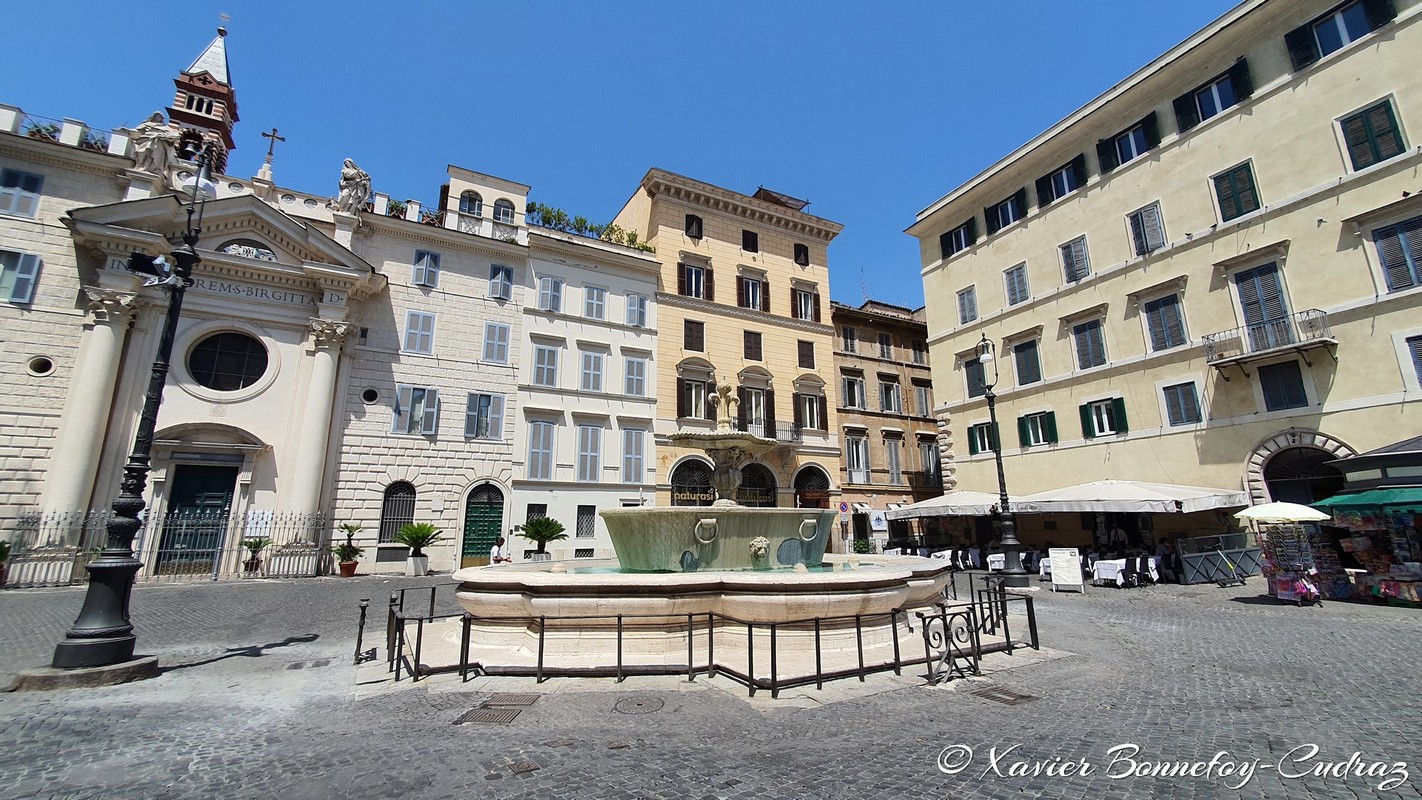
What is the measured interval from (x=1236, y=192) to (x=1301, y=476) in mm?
8719

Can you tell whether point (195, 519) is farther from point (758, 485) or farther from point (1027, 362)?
point (1027, 362)

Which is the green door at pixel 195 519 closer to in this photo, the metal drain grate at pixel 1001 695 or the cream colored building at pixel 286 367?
the cream colored building at pixel 286 367

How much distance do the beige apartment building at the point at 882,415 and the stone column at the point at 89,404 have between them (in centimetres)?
2715

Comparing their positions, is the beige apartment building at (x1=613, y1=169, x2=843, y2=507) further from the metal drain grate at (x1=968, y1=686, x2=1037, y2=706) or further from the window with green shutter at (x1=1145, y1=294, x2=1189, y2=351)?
the metal drain grate at (x1=968, y1=686, x2=1037, y2=706)

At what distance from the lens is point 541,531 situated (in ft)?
66.7

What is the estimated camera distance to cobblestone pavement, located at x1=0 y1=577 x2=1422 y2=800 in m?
3.76

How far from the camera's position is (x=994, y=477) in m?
23.6

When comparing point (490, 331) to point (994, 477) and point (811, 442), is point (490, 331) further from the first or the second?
point (994, 477)

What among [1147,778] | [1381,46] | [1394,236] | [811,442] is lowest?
[1147,778]

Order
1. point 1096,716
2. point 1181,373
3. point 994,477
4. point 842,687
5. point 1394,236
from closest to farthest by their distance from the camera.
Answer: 1. point 1096,716
2. point 842,687
3. point 1394,236
4. point 1181,373
5. point 994,477

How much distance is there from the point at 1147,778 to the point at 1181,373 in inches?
759

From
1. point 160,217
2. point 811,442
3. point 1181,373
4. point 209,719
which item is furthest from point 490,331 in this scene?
point 1181,373

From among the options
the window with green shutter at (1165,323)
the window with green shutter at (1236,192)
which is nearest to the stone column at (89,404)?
the window with green shutter at (1165,323)

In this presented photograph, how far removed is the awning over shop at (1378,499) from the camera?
35.8 ft
